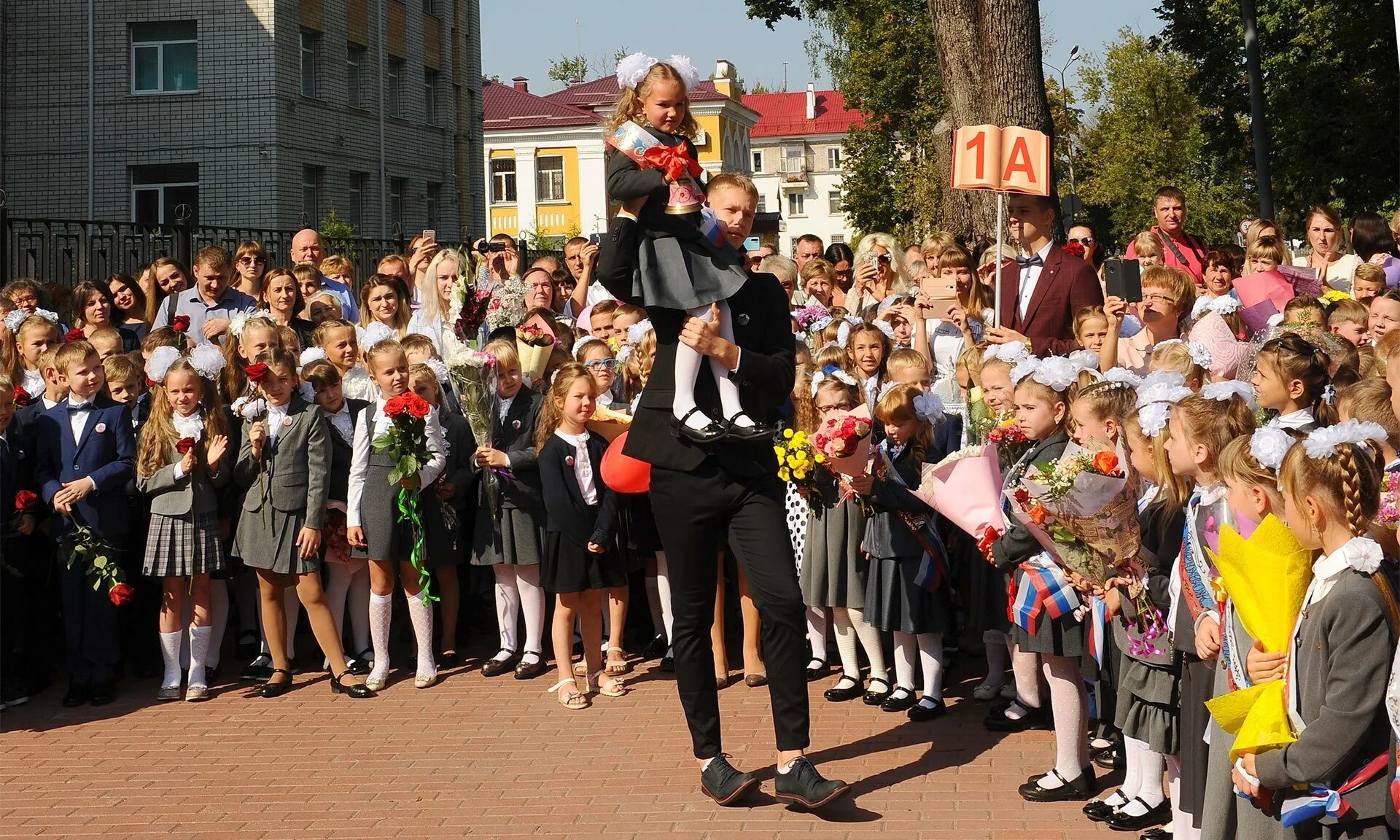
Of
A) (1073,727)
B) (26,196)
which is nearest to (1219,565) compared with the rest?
(1073,727)

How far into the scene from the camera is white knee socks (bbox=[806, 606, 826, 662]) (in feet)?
26.9

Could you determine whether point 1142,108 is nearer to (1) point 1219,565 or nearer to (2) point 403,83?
(2) point 403,83

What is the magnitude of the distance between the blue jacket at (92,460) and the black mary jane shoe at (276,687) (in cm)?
113

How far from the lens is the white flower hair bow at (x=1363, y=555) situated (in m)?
3.84

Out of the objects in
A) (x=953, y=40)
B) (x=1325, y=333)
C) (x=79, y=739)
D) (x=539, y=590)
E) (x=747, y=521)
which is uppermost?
(x=953, y=40)

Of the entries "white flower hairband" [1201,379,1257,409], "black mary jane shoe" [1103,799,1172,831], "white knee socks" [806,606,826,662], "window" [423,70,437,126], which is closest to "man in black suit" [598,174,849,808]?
"black mary jane shoe" [1103,799,1172,831]

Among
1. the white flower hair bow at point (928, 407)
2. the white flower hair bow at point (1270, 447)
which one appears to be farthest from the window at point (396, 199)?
the white flower hair bow at point (1270, 447)

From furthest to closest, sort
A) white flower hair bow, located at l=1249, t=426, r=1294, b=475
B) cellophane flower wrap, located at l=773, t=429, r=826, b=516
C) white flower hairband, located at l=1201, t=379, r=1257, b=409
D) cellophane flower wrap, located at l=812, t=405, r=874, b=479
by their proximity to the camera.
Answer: cellophane flower wrap, located at l=812, t=405, r=874, b=479, cellophane flower wrap, located at l=773, t=429, r=826, b=516, white flower hairband, located at l=1201, t=379, r=1257, b=409, white flower hair bow, located at l=1249, t=426, r=1294, b=475

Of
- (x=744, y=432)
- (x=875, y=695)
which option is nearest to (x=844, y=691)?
(x=875, y=695)

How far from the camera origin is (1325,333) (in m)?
7.54

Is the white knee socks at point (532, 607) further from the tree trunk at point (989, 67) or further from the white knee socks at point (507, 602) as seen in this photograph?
the tree trunk at point (989, 67)

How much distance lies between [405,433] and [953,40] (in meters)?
7.00

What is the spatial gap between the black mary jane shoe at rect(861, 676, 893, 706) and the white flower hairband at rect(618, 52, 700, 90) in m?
3.26

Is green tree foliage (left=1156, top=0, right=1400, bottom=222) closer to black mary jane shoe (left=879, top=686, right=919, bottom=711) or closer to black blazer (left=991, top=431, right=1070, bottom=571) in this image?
black mary jane shoe (left=879, top=686, right=919, bottom=711)
